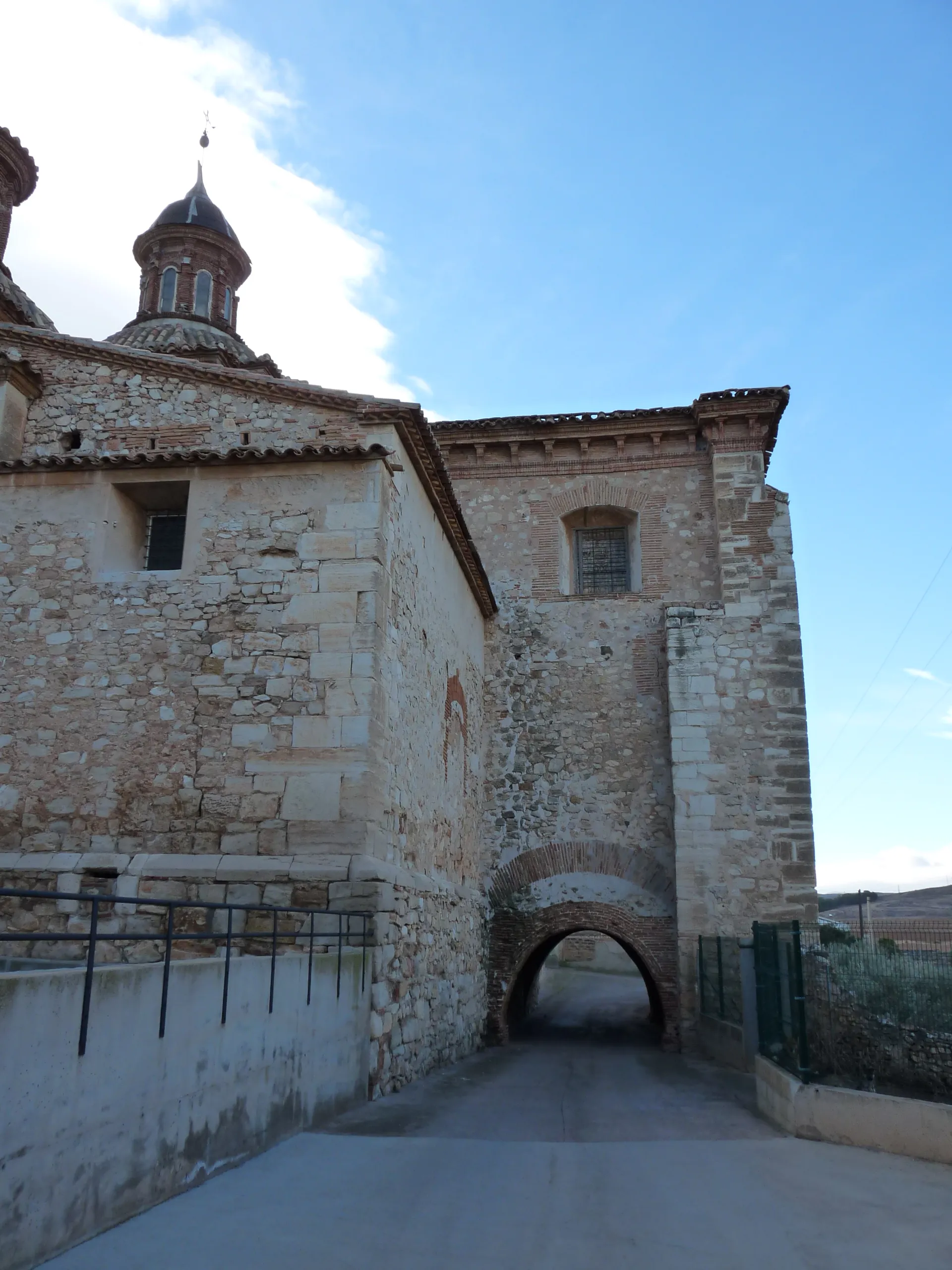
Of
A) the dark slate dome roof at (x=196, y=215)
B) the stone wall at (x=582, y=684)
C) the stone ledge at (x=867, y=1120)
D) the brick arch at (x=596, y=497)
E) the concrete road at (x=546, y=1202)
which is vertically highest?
the dark slate dome roof at (x=196, y=215)

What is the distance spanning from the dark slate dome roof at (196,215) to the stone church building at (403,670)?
10.8 ft

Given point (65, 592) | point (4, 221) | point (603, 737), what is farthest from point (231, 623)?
point (4, 221)

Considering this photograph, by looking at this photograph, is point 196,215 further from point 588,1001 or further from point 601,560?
point 588,1001

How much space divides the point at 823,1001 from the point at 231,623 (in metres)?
5.99

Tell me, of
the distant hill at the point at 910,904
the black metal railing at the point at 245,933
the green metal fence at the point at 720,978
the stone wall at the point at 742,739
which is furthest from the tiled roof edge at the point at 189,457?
the distant hill at the point at 910,904

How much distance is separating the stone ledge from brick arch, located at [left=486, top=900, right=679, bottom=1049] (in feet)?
20.5

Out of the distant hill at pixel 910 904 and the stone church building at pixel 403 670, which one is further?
the distant hill at pixel 910 904

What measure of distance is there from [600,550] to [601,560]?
179 mm

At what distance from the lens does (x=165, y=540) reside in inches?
395

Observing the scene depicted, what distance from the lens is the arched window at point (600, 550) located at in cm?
1586

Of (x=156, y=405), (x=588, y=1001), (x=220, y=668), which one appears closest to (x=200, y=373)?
(x=156, y=405)

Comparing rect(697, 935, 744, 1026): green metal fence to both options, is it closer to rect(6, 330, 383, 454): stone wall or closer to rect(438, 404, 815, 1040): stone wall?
rect(438, 404, 815, 1040): stone wall

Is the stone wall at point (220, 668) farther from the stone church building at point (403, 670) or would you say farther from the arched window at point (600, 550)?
the arched window at point (600, 550)

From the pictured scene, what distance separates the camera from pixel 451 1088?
9.41 metres
